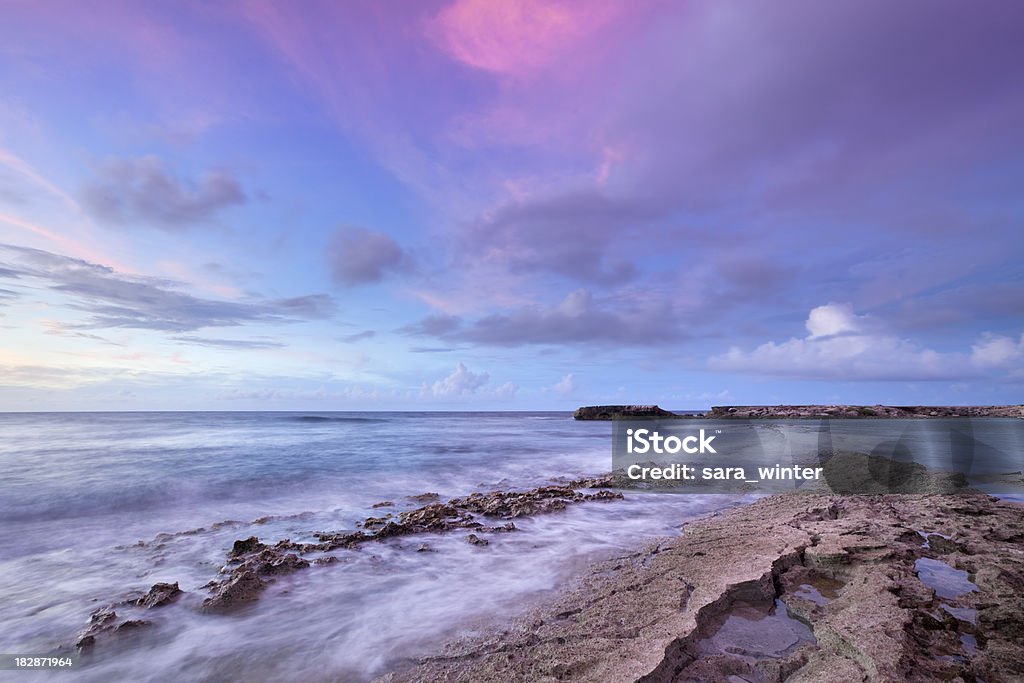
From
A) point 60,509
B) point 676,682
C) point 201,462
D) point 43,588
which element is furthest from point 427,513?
point 201,462

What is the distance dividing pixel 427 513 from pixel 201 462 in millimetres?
14078

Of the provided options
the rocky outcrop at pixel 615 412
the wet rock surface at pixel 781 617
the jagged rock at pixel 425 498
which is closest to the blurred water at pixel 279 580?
the jagged rock at pixel 425 498

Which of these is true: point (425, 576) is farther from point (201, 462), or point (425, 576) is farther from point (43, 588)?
point (201, 462)

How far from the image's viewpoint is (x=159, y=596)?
5328 mm

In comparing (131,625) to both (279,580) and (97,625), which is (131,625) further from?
(279,580)

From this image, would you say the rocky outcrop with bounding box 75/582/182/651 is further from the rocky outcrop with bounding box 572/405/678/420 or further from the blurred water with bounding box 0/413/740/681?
the rocky outcrop with bounding box 572/405/678/420

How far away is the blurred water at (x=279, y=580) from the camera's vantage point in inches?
170

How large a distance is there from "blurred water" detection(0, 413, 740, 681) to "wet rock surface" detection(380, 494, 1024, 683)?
2.67ft

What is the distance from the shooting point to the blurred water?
170 inches

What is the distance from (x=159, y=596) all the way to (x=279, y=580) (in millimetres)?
1284

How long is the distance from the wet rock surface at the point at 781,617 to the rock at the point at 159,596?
3.50 m

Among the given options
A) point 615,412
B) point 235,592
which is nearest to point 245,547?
point 235,592

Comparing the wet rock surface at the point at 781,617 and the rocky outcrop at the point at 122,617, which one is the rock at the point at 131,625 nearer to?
the rocky outcrop at the point at 122,617

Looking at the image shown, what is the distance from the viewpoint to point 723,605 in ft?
14.3
